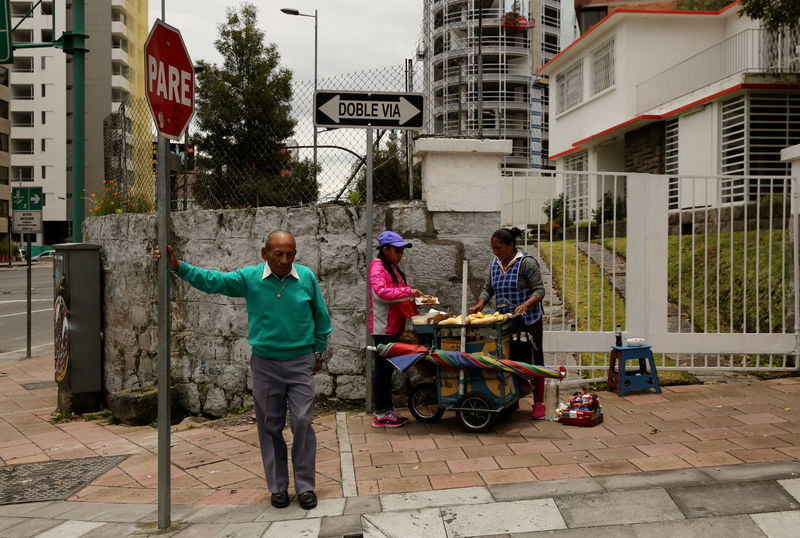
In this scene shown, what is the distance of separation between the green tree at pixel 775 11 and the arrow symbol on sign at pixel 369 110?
697cm

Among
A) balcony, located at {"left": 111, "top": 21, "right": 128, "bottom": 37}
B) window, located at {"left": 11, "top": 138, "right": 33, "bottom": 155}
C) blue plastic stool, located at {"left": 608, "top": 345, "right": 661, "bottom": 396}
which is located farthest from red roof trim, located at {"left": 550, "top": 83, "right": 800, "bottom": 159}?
window, located at {"left": 11, "top": 138, "right": 33, "bottom": 155}

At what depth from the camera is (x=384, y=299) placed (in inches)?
214

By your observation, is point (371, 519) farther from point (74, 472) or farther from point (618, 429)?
point (74, 472)

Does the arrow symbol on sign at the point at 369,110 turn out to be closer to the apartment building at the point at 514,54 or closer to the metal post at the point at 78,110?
the metal post at the point at 78,110

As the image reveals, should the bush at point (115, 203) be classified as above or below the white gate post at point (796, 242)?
above

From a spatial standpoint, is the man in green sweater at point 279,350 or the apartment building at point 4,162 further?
the apartment building at point 4,162

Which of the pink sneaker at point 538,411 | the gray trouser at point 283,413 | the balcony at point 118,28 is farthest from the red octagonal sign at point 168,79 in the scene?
the balcony at point 118,28

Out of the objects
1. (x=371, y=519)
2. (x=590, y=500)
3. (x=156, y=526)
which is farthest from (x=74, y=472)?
(x=590, y=500)

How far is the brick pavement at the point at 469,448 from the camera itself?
4.37 metres

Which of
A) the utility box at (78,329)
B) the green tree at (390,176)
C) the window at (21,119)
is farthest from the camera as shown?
the window at (21,119)

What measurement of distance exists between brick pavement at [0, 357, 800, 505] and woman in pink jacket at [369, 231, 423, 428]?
20cm

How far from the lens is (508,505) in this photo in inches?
151

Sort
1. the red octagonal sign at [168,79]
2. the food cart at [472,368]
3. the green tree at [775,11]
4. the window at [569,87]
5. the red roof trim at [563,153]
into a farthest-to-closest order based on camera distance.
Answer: the red roof trim at [563,153]
the window at [569,87]
the green tree at [775,11]
the food cart at [472,368]
the red octagonal sign at [168,79]

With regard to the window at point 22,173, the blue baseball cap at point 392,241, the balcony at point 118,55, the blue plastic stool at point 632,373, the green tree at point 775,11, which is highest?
the balcony at point 118,55
